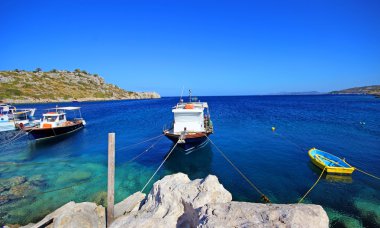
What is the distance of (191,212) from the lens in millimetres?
9367

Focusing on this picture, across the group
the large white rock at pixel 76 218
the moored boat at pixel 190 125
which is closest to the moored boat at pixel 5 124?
the moored boat at pixel 190 125

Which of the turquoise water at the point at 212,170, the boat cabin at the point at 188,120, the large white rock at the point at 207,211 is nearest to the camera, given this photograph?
the large white rock at the point at 207,211

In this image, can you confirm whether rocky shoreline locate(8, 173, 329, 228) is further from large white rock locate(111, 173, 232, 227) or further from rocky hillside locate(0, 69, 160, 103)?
rocky hillside locate(0, 69, 160, 103)

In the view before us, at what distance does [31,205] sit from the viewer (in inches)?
555

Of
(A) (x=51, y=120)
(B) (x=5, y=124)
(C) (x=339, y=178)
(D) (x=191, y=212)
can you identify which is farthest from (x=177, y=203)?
(B) (x=5, y=124)

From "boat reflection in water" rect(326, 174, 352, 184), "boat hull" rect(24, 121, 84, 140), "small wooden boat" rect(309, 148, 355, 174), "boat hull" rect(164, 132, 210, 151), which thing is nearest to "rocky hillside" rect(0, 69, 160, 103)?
"boat hull" rect(24, 121, 84, 140)

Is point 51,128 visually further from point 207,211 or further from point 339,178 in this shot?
point 339,178

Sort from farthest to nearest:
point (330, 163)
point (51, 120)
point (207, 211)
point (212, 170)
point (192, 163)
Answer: point (51, 120) < point (192, 163) < point (212, 170) < point (330, 163) < point (207, 211)

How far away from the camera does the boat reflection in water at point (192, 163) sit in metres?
20.1

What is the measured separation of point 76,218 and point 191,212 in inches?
232

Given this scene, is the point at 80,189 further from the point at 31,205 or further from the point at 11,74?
the point at 11,74

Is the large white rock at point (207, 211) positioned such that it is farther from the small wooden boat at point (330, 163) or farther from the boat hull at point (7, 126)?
the boat hull at point (7, 126)

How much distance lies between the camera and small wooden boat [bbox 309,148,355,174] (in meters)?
18.1

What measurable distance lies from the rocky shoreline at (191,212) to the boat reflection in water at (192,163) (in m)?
7.70
